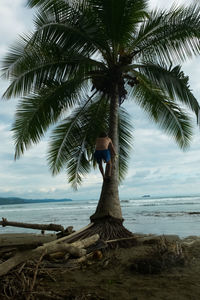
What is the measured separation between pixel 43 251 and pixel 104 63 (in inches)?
236

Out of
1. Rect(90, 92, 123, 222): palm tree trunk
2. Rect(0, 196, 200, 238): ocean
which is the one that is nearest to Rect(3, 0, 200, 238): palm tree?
Rect(90, 92, 123, 222): palm tree trunk

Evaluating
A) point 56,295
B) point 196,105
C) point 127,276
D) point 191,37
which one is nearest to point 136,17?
point 191,37

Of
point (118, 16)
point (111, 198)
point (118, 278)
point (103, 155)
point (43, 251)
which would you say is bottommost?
point (118, 278)

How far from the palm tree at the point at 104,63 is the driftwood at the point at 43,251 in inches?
52.5

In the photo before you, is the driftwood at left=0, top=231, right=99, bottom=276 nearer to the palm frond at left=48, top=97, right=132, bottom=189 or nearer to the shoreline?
the shoreline

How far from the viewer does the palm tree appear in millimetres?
7970

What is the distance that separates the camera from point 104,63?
29.5ft

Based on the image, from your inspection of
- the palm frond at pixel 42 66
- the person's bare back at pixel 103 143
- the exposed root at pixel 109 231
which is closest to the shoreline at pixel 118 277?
the exposed root at pixel 109 231

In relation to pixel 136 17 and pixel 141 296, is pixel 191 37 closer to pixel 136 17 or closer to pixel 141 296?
pixel 136 17

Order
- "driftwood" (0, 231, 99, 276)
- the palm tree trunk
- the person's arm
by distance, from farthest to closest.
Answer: the person's arm < the palm tree trunk < "driftwood" (0, 231, 99, 276)

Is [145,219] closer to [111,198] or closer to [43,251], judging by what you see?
[111,198]

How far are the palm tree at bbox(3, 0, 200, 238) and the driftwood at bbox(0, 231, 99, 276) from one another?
1.33 meters

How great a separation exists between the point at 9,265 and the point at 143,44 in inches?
283

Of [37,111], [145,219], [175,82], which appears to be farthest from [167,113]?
[145,219]
